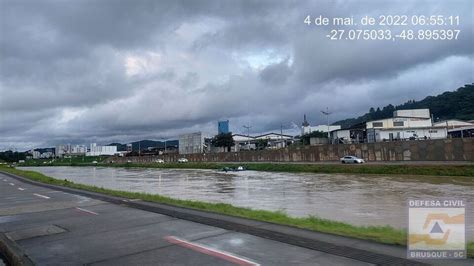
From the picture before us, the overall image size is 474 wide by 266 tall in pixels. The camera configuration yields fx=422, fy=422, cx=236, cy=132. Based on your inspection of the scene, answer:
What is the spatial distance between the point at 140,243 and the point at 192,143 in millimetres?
154952

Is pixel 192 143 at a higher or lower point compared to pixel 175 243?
higher

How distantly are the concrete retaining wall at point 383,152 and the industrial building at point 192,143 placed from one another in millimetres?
63535

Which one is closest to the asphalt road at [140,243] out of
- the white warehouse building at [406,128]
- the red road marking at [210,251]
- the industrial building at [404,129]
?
the red road marking at [210,251]

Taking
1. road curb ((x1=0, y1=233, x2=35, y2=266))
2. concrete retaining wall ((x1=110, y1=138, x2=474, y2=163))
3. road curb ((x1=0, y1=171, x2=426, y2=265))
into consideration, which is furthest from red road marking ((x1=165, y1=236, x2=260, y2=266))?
concrete retaining wall ((x1=110, y1=138, x2=474, y2=163))

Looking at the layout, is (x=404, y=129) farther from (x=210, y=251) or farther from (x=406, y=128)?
(x=210, y=251)

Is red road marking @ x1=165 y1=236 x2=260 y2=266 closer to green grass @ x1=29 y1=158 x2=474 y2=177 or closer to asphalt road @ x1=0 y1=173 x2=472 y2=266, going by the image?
asphalt road @ x1=0 y1=173 x2=472 y2=266

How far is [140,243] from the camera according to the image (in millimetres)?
9297

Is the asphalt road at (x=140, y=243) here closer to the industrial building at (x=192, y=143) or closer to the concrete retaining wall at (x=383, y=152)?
the concrete retaining wall at (x=383, y=152)

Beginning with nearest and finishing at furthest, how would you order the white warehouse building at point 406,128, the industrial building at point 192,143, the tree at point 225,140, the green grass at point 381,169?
the green grass at point 381,169, the white warehouse building at point 406,128, the tree at point 225,140, the industrial building at point 192,143

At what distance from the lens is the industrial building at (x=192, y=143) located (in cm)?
15701

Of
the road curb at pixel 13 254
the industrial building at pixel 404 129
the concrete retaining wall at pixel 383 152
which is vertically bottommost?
the road curb at pixel 13 254

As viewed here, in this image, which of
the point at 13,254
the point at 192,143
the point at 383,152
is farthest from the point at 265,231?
the point at 192,143

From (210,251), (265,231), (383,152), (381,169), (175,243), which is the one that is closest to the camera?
(210,251)

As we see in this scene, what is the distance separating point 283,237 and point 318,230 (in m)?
1.21
